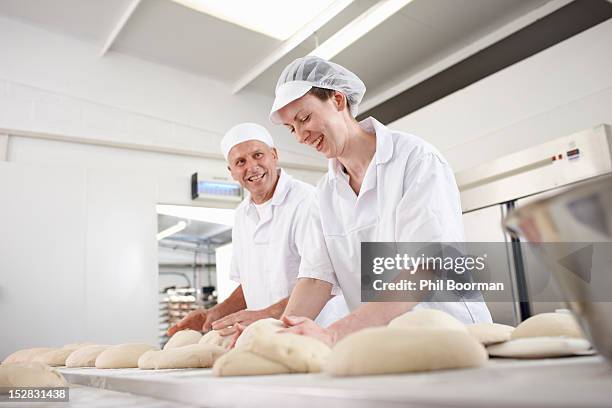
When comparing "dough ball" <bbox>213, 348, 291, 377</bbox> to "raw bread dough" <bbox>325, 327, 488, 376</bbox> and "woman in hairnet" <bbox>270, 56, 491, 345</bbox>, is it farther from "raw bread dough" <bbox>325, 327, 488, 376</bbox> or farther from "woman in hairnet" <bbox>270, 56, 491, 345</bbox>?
"woman in hairnet" <bbox>270, 56, 491, 345</bbox>

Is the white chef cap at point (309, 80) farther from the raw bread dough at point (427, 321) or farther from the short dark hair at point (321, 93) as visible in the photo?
the raw bread dough at point (427, 321)

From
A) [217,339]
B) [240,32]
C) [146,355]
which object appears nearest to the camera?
[146,355]

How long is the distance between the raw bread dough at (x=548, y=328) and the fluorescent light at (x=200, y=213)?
313 cm

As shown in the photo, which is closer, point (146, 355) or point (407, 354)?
point (407, 354)

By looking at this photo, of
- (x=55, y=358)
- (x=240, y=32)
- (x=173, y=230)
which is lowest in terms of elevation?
(x=55, y=358)

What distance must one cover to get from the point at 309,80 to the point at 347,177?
0.35 metres

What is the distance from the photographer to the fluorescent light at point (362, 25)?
9.48ft

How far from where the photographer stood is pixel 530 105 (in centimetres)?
299

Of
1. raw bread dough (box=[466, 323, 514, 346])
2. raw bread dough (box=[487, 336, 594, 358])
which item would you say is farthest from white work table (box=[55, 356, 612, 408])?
raw bread dough (box=[466, 323, 514, 346])

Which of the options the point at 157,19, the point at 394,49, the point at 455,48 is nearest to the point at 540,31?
the point at 455,48

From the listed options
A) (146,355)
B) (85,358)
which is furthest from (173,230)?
(146,355)

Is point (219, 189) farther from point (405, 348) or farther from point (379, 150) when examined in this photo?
point (405, 348)

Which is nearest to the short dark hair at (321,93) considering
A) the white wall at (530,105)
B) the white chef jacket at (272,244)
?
the white chef jacket at (272,244)

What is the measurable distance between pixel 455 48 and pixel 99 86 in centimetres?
266
